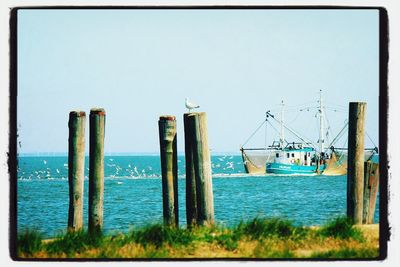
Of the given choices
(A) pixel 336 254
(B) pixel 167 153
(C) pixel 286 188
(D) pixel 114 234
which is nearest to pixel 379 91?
(A) pixel 336 254

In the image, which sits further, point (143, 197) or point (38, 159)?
point (143, 197)

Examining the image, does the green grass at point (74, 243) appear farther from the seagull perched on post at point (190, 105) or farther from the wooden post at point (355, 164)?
the wooden post at point (355, 164)

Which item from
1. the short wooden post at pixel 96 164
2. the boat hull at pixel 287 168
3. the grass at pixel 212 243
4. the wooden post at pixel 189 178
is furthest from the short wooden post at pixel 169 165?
the boat hull at pixel 287 168

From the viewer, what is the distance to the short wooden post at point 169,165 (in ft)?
29.5

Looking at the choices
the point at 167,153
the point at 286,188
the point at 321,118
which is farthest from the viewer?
the point at 286,188

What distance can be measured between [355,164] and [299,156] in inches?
466

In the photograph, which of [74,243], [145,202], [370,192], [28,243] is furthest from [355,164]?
[145,202]

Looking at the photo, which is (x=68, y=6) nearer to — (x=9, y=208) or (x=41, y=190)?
(x=9, y=208)

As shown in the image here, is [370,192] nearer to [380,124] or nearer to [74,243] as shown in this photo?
[380,124]

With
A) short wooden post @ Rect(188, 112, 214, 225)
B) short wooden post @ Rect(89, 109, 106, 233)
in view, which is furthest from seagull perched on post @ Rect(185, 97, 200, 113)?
short wooden post @ Rect(89, 109, 106, 233)

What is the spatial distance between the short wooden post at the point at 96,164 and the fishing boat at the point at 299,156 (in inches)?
91.5

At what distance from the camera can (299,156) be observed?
20.8 meters

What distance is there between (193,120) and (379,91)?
7.19ft

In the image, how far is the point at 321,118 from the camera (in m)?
9.61
